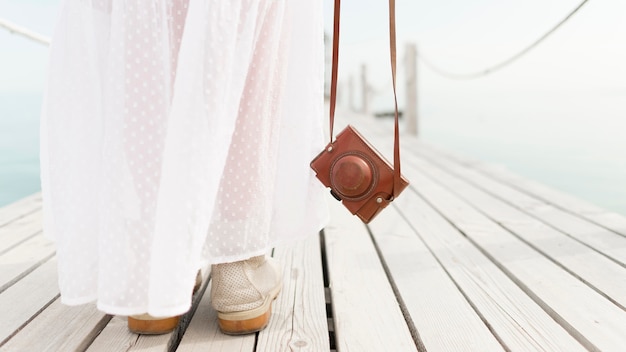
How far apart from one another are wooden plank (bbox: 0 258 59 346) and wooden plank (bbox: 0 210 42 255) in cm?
28

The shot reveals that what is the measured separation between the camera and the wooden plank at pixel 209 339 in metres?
0.87

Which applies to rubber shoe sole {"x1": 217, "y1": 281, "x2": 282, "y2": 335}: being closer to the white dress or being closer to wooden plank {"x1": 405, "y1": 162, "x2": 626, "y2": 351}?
the white dress

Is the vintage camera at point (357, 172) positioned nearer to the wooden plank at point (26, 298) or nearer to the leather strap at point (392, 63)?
the leather strap at point (392, 63)

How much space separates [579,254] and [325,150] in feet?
2.63

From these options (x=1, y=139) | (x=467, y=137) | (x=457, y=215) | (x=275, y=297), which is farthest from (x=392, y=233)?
(x=467, y=137)

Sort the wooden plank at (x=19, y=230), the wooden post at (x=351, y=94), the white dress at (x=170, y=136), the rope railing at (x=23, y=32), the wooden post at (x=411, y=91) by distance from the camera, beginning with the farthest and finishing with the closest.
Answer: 1. the wooden post at (x=351, y=94)
2. the wooden post at (x=411, y=91)
3. the rope railing at (x=23, y=32)
4. the wooden plank at (x=19, y=230)
5. the white dress at (x=170, y=136)

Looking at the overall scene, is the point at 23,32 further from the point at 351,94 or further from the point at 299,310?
the point at 351,94

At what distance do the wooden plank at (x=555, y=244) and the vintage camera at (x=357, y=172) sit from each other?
0.53m

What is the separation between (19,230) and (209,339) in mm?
1045

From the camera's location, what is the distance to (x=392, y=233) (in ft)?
5.23

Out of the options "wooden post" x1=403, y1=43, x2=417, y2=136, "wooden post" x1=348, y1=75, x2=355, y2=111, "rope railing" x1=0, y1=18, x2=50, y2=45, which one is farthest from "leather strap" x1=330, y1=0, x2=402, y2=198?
"wooden post" x1=348, y1=75, x2=355, y2=111

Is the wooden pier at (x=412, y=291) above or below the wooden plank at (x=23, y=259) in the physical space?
above

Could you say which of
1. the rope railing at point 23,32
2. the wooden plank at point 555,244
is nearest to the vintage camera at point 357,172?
the wooden plank at point 555,244

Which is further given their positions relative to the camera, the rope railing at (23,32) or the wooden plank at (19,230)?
the rope railing at (23,32)
